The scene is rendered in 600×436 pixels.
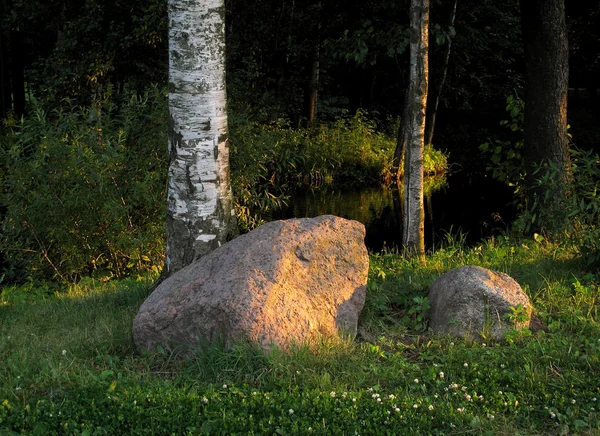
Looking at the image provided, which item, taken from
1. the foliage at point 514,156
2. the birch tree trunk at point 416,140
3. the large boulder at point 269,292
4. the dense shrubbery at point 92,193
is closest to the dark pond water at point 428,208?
the foliage at point 514,156

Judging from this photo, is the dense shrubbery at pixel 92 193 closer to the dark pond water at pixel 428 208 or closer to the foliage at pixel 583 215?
the foliage at pixel 583 215

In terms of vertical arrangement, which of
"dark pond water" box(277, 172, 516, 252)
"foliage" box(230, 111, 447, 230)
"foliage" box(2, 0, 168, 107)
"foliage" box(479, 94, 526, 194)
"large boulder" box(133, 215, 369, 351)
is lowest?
"dark pond water" box(277, 172, 516, 252)

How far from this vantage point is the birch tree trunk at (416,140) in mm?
9148

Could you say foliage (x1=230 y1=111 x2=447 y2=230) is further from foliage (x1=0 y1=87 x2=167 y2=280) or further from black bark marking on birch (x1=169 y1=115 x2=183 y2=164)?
black bark marking on birch (x1=169 y1=115 x2=183 y2=164)

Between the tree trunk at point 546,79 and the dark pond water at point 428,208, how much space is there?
457 centimetres

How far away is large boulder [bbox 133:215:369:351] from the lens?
5621mm

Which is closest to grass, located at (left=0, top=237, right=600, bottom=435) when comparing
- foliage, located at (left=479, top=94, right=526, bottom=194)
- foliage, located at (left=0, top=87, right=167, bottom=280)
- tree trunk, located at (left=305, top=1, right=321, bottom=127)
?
foliage, located at (left=0, top=87, right=167, bottom=280)

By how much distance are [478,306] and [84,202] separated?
5696 mm

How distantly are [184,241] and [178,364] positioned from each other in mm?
1729

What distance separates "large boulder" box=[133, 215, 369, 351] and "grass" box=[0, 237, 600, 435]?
181mm

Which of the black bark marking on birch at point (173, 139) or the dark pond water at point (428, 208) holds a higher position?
the black bark marking on birch at point (173, 139)

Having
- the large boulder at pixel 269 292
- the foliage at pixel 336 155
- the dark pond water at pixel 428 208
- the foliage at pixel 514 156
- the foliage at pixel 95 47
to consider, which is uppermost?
the foliage at pixel 95 47

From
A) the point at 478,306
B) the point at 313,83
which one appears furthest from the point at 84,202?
the point at 313,83

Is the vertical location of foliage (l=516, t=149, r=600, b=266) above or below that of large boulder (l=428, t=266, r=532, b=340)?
above
